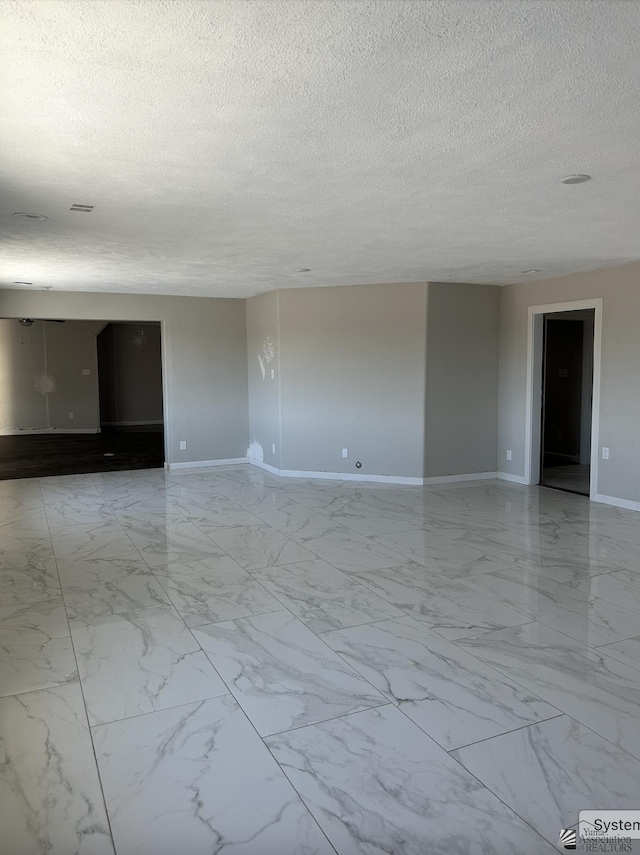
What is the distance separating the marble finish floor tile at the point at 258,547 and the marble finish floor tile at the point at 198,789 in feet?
6.23

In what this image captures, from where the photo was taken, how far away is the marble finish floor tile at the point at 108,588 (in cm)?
356

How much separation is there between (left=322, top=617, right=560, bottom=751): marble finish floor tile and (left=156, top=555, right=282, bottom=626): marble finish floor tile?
63cm

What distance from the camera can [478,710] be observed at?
2.45 meters

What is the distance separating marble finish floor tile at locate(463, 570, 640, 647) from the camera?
Answer: 319 centimetres

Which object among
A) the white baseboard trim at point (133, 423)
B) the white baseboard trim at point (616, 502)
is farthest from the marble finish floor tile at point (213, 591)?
the white baseboard trim at point (133, 423)

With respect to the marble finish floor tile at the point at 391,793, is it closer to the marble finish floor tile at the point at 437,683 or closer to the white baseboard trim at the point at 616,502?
the marble finish floor tile at the point at 437,683

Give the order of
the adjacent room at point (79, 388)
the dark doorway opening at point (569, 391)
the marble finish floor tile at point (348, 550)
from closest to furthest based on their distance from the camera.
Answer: the marble finish floor tile at point (348, 550)
the dark doorway opening at point (569, 391)
the adjacent room at point (79, 388)

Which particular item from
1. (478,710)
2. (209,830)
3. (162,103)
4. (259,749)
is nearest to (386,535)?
(478,710)

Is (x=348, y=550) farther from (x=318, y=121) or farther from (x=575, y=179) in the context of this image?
(x=318, y=121)

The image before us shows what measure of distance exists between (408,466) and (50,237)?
14.6ft

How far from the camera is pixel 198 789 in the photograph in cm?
200

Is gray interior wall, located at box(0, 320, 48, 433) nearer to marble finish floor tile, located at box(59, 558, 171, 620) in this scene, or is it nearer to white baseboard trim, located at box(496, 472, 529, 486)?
marble finish floor tile, located at box(59, 558, 171, 620)

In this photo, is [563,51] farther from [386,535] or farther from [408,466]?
[408,466]

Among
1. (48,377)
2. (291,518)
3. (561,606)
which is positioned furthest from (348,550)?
(48,377)
